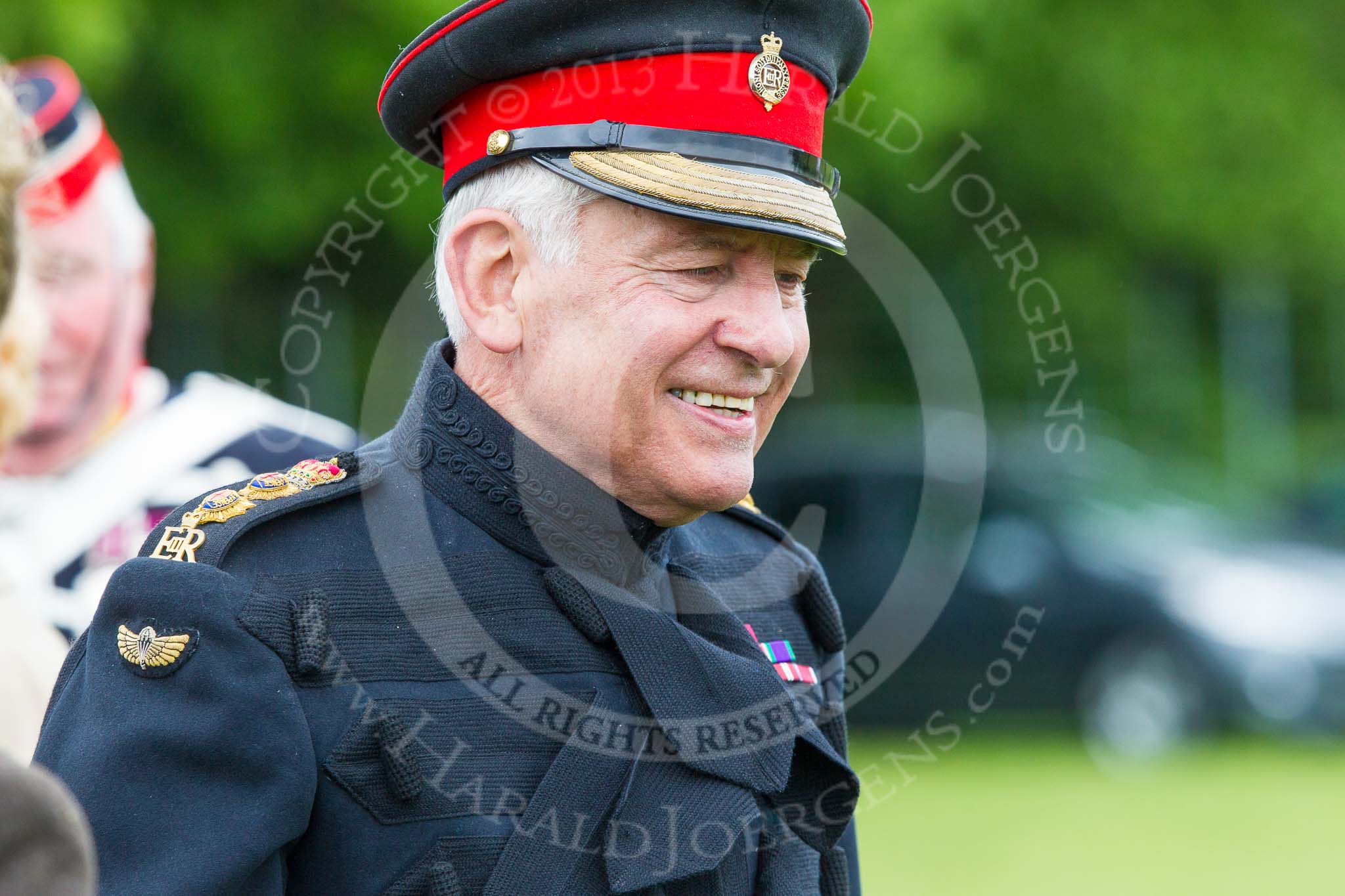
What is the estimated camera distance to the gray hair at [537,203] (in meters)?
2.25

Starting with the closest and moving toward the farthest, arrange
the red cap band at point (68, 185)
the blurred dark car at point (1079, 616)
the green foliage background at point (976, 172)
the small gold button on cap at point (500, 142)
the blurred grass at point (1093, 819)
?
the small gold button on cap at point (500, 142) < the red cap band at point (68, 185) < the blurred grass at point (1093, 819) < the blurred dark car at point (1079, 616) < the green foliage background at point (976, 172)

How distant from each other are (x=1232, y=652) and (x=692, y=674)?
8.23 meters

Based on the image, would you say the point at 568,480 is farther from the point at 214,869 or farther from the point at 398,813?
the point at 214,869

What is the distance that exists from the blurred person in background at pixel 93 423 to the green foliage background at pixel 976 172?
474cm

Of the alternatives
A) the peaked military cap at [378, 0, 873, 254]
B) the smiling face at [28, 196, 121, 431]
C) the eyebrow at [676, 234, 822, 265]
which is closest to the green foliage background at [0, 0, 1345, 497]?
the smiling face at [28, 196, 121, 431]

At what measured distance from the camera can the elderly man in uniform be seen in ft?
6.57

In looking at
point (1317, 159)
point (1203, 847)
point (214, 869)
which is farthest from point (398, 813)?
point (1317, 159)

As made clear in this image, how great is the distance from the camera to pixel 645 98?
2.29m

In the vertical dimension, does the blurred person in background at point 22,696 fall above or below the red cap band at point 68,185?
below

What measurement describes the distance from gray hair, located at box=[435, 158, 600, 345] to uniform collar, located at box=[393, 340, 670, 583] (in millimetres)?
156

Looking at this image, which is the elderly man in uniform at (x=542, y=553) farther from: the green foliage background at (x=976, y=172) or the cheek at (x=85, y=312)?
the green foliage background at (x=976, y=172)

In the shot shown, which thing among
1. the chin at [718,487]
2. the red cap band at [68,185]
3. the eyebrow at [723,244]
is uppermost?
the eyebrow at [723,244]

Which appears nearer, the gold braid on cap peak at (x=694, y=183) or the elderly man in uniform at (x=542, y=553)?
the elderly man in uniform at (x=542, y=553)

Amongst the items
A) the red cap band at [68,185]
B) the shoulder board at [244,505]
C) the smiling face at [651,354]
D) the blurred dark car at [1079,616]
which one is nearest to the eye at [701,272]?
the smiling face at [651,354]
